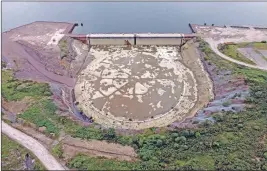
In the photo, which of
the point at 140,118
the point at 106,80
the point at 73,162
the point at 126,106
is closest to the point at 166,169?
the point at 73,162

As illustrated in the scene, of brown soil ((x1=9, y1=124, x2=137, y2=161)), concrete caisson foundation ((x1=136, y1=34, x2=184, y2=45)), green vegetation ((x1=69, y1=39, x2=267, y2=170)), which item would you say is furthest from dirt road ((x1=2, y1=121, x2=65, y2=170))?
concrete caisson foundation ((x1=136, y1=34, x2=184, y2=45))

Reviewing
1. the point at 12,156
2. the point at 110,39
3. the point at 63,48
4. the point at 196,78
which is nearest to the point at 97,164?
the point at 12,156

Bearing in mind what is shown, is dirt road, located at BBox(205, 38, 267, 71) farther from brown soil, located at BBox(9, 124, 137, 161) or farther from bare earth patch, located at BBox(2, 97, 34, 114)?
bare earth patch, located at BBox(2, 97, 34, 114)

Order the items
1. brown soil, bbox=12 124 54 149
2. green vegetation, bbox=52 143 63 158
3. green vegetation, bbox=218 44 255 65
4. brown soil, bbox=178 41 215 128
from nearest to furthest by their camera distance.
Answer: green vegetation, bbox=52 143 63 158 → brown soil, bbox=12 124 54 149 → brown soil, bbox=178 41 215 128 → green vegetation, bbox=218 44 255 65

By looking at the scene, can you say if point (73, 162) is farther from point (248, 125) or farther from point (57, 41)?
point (57, 41)

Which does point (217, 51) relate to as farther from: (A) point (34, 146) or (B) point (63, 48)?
(A) point (34, 146)
